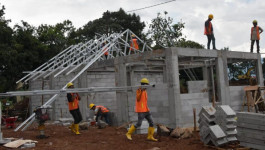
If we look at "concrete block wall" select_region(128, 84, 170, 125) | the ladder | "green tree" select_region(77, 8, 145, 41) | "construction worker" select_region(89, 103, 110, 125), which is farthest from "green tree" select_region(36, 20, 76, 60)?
"concrete block wall" select_region(128, 84, 170, 125)

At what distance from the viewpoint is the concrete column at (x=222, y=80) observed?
428 inches

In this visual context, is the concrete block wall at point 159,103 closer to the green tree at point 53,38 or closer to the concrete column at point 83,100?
the concrete column at point 83,100

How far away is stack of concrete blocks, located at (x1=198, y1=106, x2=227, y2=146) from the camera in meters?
6.75

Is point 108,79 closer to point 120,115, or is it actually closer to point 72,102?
point 120,115

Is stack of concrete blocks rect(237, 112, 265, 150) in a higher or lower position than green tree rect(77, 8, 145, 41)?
lower

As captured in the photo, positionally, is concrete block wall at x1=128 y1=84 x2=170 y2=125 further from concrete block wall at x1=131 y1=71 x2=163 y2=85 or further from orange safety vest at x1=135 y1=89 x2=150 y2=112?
concrete block wall at x1=131 y1=71 x2=163 y2=85

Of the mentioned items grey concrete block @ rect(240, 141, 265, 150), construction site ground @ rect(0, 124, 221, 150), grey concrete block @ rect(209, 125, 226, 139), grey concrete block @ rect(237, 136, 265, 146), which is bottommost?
construction site ground @ rect(0, 124, 221, 150)

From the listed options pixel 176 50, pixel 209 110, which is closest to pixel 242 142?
pixel 209 110

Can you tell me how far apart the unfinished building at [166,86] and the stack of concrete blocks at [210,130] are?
1660mm

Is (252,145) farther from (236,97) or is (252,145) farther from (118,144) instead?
(236,97)

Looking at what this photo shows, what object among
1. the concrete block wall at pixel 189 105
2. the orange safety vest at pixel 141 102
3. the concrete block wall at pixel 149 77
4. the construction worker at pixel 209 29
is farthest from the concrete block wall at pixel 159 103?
the concrete block wall at pixel 149 77

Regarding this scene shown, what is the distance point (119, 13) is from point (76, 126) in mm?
26923

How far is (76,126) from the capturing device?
9.41 meters

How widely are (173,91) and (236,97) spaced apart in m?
3.53
